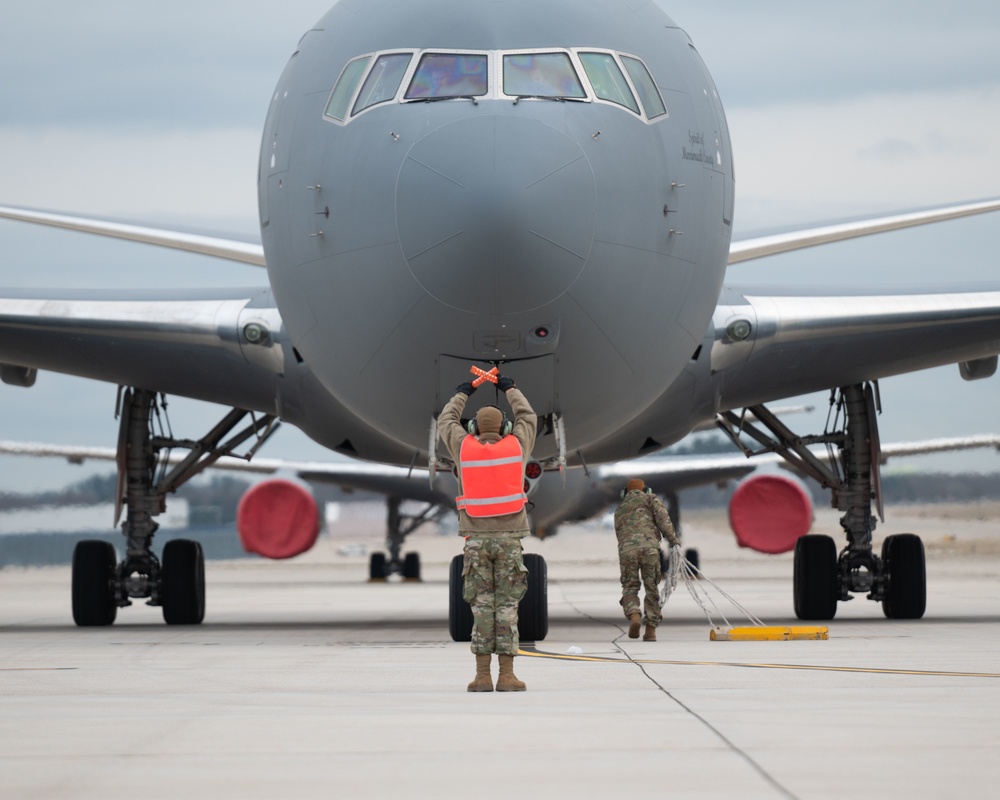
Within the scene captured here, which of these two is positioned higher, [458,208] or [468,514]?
[458,208]

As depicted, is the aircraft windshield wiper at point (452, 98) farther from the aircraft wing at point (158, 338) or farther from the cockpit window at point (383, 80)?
the aircraft wing at point (158, 338)

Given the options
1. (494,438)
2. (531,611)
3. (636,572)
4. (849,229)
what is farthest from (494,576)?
(849,229)

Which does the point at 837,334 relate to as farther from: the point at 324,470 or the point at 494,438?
the point at 324,470

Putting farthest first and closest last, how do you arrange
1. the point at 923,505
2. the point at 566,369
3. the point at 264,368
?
the point at 923,505 → the point at 264,368 → the point at 566,369

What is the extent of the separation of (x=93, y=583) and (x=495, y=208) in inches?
331

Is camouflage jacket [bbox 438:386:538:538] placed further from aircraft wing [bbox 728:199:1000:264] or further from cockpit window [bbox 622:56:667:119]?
aircraft wing [bbox 728:199:1000:264]

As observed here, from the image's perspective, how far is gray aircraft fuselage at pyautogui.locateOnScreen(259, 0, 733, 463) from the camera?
8984 mm

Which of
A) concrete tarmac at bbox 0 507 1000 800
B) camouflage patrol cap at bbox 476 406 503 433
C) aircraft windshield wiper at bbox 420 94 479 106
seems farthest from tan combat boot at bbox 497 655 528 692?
aircraft windshield wiper at bbox 420 94 479 106

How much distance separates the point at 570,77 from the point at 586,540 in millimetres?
44092

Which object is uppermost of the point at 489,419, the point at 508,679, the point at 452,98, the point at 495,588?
the point at 452,98

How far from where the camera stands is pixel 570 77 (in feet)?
31.9

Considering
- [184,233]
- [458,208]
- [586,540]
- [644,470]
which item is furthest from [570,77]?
[586,540]

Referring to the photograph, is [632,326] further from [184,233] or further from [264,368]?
[184,233]

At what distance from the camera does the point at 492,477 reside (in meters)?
8.67
